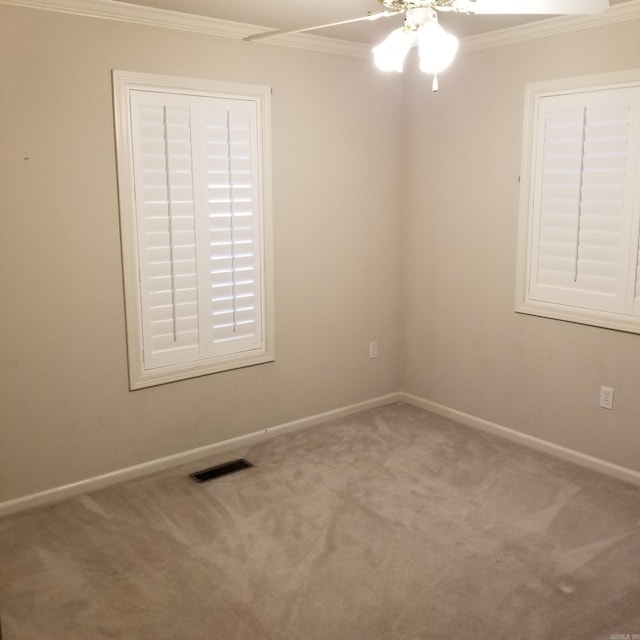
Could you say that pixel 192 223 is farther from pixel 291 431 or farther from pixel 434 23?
pixel 434 23

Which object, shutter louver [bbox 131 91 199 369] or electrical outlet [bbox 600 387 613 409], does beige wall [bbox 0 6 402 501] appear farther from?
electrical outlet [bbox 600 387 613 409]

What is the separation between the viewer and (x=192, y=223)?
3529 millimetres

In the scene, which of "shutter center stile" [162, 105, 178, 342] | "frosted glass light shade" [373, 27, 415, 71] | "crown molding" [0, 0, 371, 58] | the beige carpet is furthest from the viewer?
"shutter center stile" [162, 105, 178, 342]

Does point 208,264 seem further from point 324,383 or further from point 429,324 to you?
point 429,324

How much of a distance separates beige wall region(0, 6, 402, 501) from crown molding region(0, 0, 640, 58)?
0.04 m

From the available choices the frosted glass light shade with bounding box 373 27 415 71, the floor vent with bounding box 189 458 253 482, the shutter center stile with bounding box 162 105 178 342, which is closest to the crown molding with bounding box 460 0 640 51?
the frosted glass light shade with bounding box 373 27 415 71

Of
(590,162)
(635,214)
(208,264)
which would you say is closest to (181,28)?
(208,264)

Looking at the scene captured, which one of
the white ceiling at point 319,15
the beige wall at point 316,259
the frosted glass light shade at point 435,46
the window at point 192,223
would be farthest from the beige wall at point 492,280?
the frosted glass light shade at point 435,46

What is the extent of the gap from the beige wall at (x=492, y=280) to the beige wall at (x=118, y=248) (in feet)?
0.73

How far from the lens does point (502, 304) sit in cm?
397

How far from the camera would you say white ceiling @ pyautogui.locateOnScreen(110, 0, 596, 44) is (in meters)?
3.10

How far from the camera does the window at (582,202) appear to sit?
3.27 m

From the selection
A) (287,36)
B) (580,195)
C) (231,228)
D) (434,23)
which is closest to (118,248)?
(231,228)

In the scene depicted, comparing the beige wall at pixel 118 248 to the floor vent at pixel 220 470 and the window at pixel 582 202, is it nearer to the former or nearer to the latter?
the floor vent at pixel 220 470
